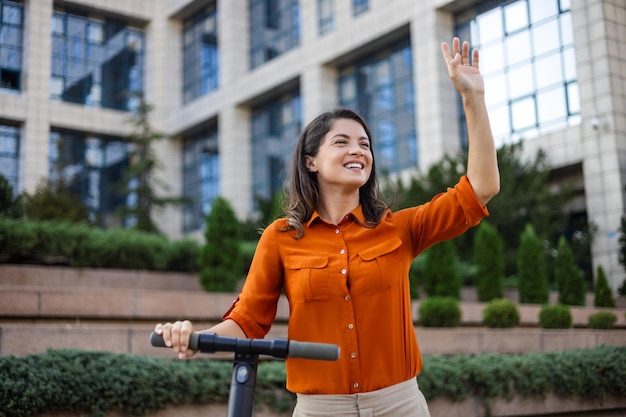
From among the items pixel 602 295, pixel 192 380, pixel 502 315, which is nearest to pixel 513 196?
pixel 602 295

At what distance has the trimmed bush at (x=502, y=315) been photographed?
496 inches

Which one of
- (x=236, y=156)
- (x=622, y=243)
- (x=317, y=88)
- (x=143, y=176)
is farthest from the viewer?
(x=236, y=156)

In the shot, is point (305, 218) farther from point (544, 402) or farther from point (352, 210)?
point (544, 402)

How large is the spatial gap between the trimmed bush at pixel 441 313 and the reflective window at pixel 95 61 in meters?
21.1

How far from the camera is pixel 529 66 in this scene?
2227 centimetres

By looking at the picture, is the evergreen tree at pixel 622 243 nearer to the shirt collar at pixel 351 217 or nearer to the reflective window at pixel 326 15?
the reflective window at pixel 326 15

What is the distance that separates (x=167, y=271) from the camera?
50.7 ft

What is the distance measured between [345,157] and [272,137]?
30627 millimetres

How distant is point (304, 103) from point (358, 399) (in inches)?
1098

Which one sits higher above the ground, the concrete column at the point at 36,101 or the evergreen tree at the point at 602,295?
the concrete column at the point at 36,101

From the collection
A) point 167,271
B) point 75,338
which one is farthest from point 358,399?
point 167,271

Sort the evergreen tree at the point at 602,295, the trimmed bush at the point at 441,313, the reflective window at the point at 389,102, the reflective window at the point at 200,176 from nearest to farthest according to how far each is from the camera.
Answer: the trimmed bush at the point at 441,313, the evergreen tree at the point at 602,295, the reflective window at the point at 389,102, the reflective window at the point at 200,176

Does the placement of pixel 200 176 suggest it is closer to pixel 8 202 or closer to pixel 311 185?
pixel 8 202

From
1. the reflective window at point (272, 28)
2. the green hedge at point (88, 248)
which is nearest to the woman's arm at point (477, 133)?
the green hedge at point (88, 248)
